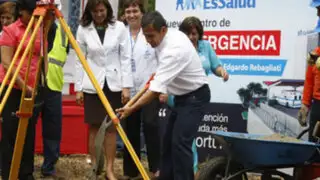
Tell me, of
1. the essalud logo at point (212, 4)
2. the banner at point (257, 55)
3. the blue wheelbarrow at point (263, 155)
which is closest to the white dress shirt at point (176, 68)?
the blue wheelbarrow at point (263, 155)

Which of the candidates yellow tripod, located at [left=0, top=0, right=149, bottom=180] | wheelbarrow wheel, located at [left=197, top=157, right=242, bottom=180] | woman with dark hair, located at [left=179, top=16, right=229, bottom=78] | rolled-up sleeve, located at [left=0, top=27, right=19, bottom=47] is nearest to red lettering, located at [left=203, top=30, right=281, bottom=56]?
woman with dark hair, located at [left=179, top=16, right=229, bottom=78]

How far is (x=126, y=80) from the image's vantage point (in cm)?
598

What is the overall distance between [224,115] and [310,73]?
136 centimetres

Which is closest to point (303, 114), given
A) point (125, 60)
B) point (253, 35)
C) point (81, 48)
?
point (253, 35)

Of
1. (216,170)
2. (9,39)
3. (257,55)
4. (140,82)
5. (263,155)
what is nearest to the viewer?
(263,155)

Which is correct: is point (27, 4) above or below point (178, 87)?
above

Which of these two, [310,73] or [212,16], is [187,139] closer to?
[310,73]

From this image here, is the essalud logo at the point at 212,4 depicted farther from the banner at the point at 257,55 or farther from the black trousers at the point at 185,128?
the black trousers at the point at 185,128

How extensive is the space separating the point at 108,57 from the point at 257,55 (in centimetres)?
156

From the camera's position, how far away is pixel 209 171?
5.05 m

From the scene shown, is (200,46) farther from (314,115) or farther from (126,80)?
(314,115)

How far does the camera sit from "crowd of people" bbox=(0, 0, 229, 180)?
4957mm

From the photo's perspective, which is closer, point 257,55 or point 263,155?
point 263,155

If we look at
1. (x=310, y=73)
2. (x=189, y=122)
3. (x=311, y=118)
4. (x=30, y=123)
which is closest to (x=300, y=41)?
(x=310, y=73)
